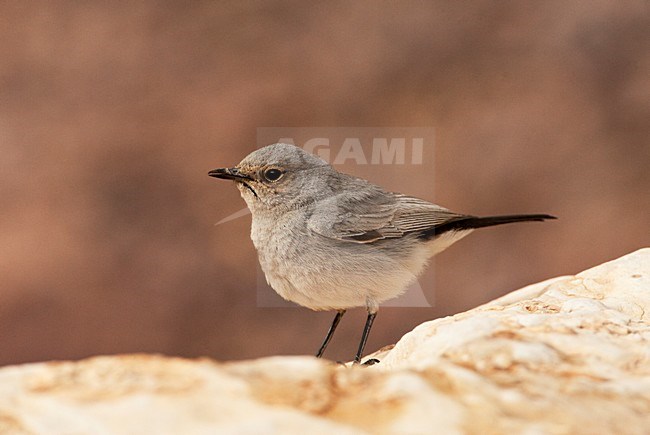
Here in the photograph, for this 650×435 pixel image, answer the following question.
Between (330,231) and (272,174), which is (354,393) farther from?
(272,174)

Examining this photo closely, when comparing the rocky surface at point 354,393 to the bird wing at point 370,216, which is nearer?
the rocky surface at point 354,393

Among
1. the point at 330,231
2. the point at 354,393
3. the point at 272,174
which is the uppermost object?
the point at 272,174

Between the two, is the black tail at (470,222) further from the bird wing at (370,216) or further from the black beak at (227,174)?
the black beak at (227,174)

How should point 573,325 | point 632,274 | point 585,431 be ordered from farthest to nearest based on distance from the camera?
1. point 632,274
2. point 573,325
3. point 585,431

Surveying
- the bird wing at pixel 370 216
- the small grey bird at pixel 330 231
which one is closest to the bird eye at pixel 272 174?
the small grey bird at pixel 330 231

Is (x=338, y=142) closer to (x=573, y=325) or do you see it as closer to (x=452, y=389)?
(x=573, y=325)

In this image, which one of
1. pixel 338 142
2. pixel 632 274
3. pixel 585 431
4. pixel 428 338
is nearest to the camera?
pixel 585 431

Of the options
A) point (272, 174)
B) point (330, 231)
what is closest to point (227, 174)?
point (272, 174)

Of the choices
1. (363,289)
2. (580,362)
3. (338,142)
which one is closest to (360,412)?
(580,362)
